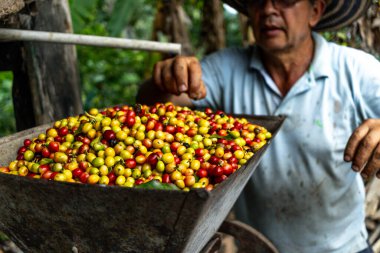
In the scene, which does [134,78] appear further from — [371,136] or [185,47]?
[371,136]

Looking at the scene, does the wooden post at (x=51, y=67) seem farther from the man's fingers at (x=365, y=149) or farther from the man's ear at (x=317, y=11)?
the man's fingers at (x=365, y=149)

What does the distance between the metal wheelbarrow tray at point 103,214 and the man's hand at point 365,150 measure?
2.13 feet

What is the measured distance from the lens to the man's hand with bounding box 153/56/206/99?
2074mm

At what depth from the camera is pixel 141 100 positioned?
265cm

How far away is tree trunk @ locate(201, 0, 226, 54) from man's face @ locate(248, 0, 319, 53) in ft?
9.88

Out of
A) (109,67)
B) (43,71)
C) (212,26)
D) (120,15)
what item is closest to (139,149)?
(43,71)

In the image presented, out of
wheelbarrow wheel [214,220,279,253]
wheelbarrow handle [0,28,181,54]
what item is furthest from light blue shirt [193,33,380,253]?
wheelbarrow handle [0,28,181,54]

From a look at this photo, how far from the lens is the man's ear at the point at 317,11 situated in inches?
106

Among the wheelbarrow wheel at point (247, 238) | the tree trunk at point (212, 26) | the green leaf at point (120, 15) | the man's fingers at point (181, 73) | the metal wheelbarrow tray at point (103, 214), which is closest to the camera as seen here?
the metal wheelbarrow tray at point (103, 214)

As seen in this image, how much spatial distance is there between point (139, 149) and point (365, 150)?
38.4 inches

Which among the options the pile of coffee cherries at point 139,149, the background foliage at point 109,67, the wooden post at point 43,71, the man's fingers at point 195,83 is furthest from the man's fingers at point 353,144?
the background foliage at point 109,67

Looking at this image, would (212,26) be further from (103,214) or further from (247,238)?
(103,214)

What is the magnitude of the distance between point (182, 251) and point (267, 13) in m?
1.73

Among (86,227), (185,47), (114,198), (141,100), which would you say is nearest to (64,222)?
(86,227)
